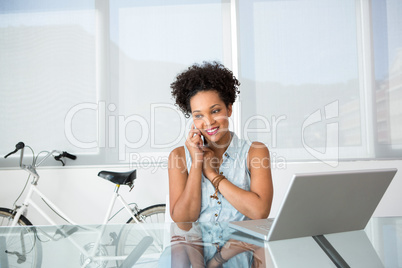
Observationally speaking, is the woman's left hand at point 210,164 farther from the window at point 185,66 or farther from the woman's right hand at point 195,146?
the window at point 185,66

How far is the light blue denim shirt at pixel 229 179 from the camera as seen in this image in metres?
1.54

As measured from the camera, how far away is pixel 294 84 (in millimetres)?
2980

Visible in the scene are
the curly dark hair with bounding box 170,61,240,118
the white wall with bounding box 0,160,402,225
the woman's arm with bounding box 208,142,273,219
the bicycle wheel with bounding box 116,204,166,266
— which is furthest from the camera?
the white wall with bounding box 0,160,402,225

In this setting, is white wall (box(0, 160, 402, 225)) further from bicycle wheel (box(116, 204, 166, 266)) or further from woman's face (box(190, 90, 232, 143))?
bicycle wheel (box(116, 204, 166, 266))

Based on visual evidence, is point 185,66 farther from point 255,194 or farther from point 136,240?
point 136,240

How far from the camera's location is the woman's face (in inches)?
63.8

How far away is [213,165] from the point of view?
168 cm

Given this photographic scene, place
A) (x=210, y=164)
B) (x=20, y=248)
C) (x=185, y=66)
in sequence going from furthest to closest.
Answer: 1. (x=185, y=66)
2. (x=210, y=164)
3. (x=20, y=248)

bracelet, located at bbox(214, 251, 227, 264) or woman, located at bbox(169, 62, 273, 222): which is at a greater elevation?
woman, located at bbox(169, 62, 273, 222)

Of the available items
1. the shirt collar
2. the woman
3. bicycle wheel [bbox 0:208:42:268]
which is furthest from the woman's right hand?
bicycle wheel [bbox 0:208:42:268]

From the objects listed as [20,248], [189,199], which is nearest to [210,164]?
[189,199]

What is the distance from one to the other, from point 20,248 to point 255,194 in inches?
34.2

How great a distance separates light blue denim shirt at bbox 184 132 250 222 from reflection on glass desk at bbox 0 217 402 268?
421 mm

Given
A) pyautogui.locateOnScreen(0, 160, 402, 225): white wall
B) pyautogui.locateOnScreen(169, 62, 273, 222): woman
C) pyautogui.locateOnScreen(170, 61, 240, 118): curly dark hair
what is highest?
pyautogui.locateOnScreen(170, 61, 240, 118): curly dark hair
